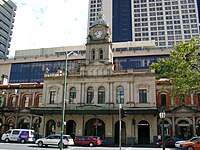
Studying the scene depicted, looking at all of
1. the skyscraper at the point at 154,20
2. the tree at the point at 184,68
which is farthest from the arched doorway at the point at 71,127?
the skyscraper at the point at 154,20

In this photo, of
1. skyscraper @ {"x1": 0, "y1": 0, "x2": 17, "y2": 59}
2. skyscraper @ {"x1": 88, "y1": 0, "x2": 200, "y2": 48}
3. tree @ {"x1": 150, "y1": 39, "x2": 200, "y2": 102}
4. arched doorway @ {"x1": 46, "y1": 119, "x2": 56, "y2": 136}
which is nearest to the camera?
tree @ {"x1": 150, "y1": 39, "x2": 200, "y2": 102}

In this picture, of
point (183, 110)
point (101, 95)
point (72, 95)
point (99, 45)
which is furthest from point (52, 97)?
point (183, 110)

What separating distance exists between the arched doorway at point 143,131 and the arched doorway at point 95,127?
600 centimetres

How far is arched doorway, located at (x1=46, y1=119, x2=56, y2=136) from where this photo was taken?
40.1m

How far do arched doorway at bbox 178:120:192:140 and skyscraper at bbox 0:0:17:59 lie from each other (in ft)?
278

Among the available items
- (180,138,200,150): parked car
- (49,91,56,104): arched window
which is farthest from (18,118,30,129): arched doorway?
(180,138,200,150): parked car

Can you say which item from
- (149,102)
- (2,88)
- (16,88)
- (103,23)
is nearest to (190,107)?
(149,102)

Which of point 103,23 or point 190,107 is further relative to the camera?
point 103,23

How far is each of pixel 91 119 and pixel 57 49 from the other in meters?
57.1

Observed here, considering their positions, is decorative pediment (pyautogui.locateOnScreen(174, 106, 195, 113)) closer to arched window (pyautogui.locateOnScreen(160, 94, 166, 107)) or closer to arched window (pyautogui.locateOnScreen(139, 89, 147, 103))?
arched window (pyautogui.locateOnScreen(160, 94, 166, 107))

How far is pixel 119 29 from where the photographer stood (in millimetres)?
109312

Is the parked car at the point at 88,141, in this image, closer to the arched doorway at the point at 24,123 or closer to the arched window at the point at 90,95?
the arched window at the point at 90,95

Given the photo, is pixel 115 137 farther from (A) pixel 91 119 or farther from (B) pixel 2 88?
(B) pixel 2 88

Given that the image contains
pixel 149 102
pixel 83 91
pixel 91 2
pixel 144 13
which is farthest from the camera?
pixel 91 2
